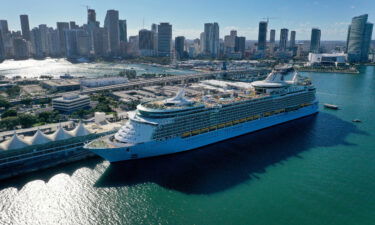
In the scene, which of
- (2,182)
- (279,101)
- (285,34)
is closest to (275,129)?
(279,101)

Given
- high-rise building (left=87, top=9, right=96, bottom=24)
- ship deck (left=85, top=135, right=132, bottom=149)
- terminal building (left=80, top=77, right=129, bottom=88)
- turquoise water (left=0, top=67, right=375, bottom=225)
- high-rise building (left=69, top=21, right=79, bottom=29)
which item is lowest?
turquoise water (left=0, top=67, right=375, bottom=225)

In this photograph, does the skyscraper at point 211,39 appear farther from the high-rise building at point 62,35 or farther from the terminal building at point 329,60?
the high-rise building at point 62,35

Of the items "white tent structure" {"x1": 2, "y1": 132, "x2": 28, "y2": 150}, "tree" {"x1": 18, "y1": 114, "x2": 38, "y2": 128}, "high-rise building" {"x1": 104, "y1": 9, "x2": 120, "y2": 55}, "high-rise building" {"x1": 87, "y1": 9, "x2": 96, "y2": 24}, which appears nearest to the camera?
"white tent structure" {"x1": 2, "y1": 132, "x2": 28, "y2": 150}

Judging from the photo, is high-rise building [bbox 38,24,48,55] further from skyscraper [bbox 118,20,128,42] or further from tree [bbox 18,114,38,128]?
tree [bbox 18,114,38,128]

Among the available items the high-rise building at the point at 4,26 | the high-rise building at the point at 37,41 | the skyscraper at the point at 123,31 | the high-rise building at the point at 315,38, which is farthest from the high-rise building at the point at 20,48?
the high-rise building at the point at 315,38

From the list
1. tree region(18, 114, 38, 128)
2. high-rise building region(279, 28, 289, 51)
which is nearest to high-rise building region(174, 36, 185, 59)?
high-rise building region(279, 28, 289, 51)

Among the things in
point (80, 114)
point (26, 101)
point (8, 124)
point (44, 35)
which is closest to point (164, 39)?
point (44, 35)
